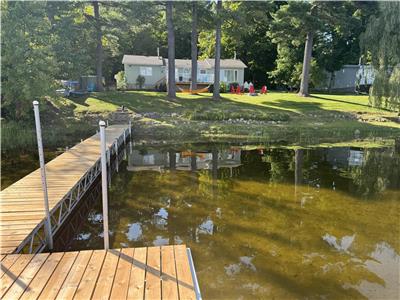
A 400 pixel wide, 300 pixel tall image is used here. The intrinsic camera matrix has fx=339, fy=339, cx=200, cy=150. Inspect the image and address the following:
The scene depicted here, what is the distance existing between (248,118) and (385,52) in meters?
8.39

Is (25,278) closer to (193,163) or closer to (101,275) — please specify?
(101,275)

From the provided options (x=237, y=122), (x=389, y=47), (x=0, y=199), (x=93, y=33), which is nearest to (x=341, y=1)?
(x=389, y=47)

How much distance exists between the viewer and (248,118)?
1944cm

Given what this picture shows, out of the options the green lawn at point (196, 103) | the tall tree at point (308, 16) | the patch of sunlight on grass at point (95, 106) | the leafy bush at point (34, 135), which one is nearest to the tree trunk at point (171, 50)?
the green lawn at point (196, 103)

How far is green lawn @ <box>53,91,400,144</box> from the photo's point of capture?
17.2 meters

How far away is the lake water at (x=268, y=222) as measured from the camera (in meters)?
5.08

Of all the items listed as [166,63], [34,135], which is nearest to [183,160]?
[34,135]

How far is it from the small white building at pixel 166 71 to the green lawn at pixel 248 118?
8653mm

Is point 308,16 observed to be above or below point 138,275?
above

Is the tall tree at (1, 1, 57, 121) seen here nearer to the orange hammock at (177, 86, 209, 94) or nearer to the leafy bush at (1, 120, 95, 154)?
the leafy bush at (1, 120, 95, 154)

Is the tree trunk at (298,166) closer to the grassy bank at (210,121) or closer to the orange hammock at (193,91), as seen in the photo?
the grassy bank at (210,121)

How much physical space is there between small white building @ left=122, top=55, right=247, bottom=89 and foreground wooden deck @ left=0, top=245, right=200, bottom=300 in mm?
27972

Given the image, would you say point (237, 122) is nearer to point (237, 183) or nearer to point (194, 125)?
point (194, 125)

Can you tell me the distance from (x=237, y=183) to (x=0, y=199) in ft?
19.5
